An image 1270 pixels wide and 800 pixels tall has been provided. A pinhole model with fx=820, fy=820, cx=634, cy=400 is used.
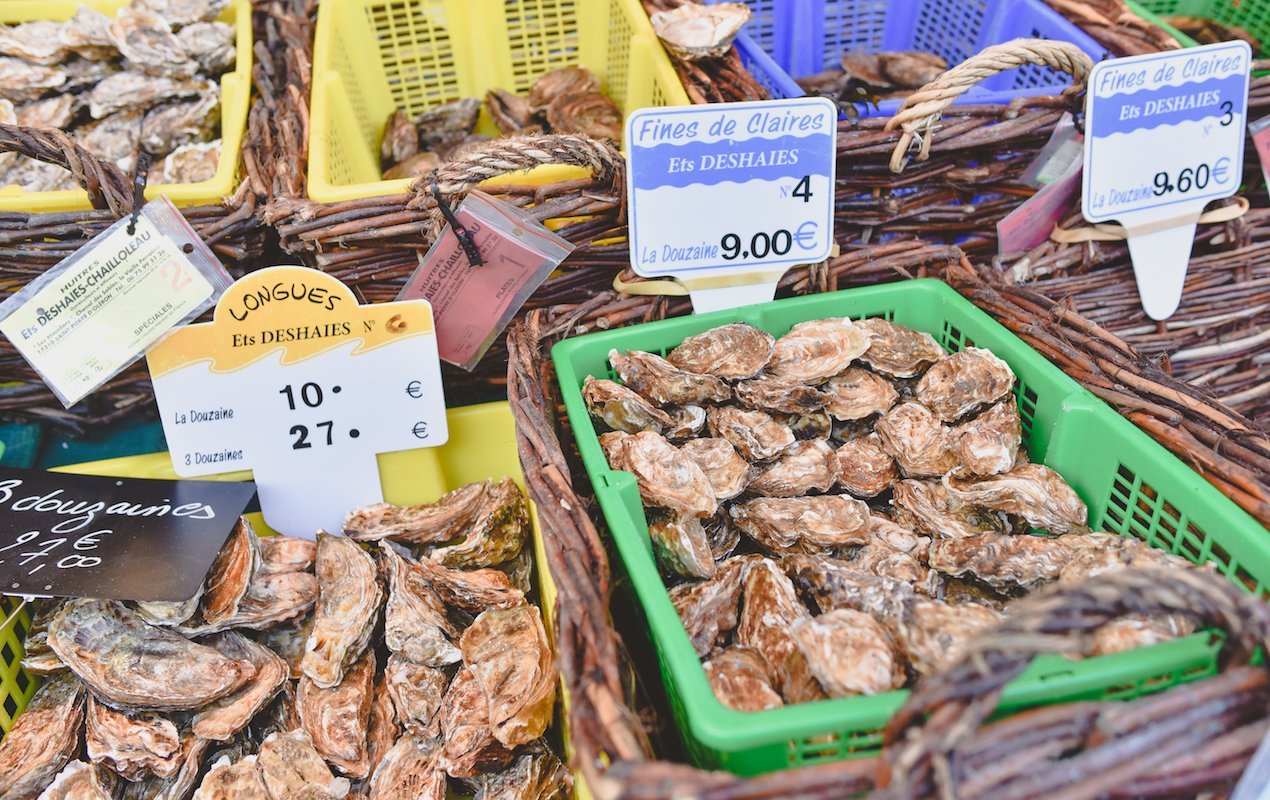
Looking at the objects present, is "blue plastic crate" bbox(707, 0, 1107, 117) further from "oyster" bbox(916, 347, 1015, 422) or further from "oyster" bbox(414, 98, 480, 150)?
"oyster" bbox(916, 347, 1015, 422)

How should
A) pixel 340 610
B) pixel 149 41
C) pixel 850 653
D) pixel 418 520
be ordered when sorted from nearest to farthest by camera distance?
pixel 850 653, pixel 340 610, pixel 418 520, pixel 149 41

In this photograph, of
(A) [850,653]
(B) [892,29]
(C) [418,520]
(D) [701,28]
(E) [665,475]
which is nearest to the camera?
(A) [850,653]

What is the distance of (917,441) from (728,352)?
0.91 ft

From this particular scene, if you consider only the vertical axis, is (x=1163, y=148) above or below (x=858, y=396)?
above

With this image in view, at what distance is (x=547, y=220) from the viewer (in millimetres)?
1168

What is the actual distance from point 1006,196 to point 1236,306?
1.49ft

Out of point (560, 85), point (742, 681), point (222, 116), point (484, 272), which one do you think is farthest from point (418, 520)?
point (560, 85)

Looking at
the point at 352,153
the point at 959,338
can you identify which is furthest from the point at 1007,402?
the point at 352,153

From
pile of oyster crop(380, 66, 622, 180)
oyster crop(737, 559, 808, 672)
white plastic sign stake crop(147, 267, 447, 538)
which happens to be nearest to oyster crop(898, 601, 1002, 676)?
oyster crop(737, 559, 808, 672)

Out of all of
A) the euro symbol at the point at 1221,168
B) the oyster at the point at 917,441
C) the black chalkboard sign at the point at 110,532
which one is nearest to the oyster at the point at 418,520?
the black chalkboard sign at the point at 110,532

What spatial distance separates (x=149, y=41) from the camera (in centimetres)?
167

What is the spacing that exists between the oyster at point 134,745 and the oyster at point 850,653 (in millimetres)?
791

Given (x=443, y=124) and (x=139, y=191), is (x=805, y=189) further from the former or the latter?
(x=443, y=124)

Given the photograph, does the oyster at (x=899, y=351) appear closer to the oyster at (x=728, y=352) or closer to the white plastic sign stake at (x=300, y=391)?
the oyster at (x=728, y=352)
